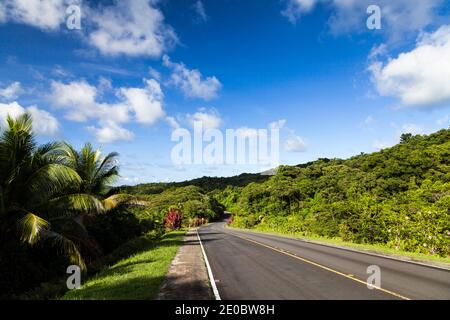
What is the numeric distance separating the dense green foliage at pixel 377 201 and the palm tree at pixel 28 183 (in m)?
17.2

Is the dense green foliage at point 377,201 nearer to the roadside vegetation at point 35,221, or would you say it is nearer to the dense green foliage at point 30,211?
the roadside vegetation at point 35,221

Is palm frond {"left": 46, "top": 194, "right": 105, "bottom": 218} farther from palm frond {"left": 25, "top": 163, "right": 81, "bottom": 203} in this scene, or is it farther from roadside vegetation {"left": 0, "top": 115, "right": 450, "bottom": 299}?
palm frond {"left": 25, "top": 163, "right": 81, "bottom": 203}

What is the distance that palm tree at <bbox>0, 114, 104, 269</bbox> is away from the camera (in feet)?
39.5

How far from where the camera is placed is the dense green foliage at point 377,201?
1906cm

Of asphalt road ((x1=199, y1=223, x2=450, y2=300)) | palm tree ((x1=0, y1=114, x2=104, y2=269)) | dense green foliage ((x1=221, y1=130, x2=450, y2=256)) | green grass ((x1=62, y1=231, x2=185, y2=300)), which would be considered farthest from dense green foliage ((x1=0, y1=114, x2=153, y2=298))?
dense green foliage ((x1=221, y1=130, x2=450, y2=256))

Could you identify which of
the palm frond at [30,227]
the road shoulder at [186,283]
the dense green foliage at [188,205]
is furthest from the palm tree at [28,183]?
the dense green foliage at [188,205]

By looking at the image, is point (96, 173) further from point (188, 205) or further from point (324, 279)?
point (188, 205)

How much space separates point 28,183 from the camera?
1278cm

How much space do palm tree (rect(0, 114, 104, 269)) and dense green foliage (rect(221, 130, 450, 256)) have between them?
17.2 meters

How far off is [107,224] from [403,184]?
3893 cm

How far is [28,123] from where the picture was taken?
41.7 feet
